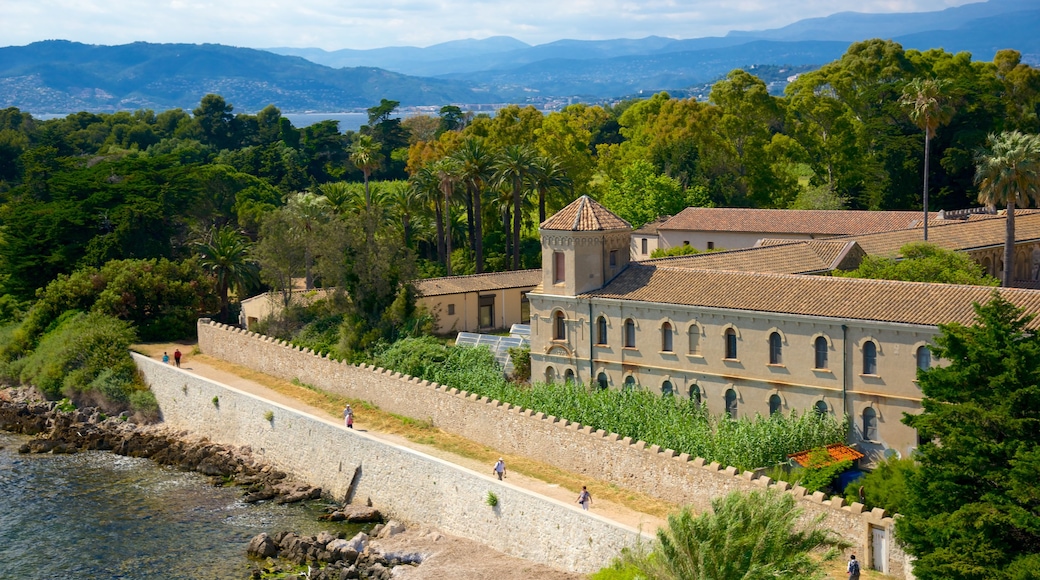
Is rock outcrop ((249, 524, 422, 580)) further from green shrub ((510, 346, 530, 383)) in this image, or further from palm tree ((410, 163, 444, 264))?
palm tree ((410, 163, 444, 264))

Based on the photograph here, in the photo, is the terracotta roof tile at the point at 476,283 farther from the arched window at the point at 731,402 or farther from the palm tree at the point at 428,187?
the arched window at the point at 731,402

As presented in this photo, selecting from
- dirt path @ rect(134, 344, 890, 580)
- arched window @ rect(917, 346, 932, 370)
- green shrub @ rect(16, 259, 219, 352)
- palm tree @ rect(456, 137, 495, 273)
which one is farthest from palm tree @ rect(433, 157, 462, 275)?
arched window @ rect(917, 346, 932, 370)

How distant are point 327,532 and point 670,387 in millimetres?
12706

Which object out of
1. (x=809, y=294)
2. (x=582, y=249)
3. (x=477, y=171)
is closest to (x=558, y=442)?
(x=809, y=294)

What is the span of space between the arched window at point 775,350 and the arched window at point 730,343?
1430 mm

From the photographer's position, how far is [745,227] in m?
65.4

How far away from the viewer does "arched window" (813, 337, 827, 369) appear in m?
37.1

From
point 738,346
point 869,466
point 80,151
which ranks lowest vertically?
point 869,466

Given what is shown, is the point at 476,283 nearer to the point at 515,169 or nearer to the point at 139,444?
the point at 515,169

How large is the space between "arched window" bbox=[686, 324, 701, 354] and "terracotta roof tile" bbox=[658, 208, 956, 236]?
23552mm

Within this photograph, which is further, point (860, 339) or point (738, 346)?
point (738, 346)

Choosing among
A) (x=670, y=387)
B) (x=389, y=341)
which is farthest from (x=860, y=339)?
(x=389, y=341)

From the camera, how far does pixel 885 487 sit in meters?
29.3

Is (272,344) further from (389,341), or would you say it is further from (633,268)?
(633,268)
